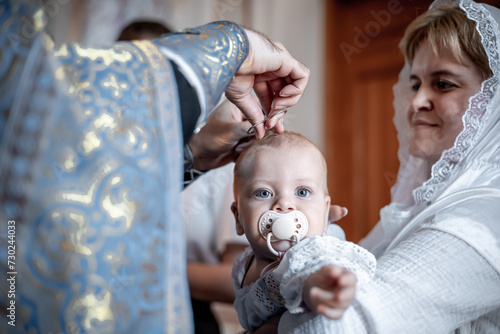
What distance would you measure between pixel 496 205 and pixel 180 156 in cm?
76

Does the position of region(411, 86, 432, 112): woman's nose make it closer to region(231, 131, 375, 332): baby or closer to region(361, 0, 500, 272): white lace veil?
region(361, 0, 500, 272): white lace veil

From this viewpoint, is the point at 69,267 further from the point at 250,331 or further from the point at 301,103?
the point at 301,103

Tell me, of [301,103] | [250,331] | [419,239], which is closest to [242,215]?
[250,331]

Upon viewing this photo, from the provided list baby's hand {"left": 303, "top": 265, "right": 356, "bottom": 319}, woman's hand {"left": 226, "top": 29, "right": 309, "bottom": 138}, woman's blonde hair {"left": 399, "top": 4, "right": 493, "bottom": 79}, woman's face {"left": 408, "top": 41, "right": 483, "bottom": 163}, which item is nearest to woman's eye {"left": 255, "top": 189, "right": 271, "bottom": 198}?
woman's hand {"left": 226, "top": 29, "right": 309, "bottom": 138}

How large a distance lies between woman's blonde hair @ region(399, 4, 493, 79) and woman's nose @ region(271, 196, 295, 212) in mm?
699

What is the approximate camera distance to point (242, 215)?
3.81 ft

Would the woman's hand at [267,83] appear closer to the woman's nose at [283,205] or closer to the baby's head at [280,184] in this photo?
the baby's head at [280,184]

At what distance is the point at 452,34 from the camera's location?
4.60 feet

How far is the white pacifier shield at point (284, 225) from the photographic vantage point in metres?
1.03

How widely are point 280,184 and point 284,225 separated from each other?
0.12 meters

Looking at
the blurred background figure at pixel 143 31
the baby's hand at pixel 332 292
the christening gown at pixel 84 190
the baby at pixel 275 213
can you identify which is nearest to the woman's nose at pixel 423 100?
the baby at pixel 275 213

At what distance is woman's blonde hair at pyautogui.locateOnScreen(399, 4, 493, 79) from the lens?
4.46 ft

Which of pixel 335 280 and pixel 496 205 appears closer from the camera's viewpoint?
pixel 335 280

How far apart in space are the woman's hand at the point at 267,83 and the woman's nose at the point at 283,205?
0.16m
